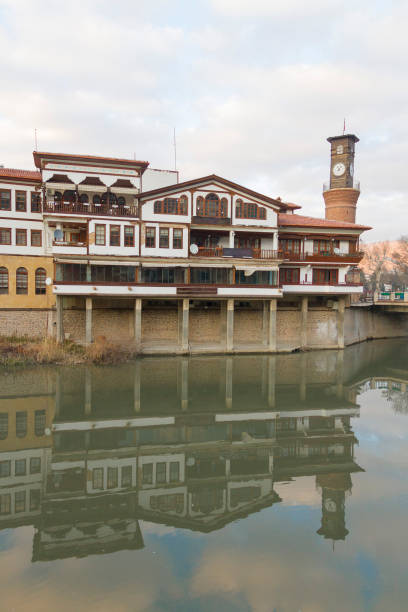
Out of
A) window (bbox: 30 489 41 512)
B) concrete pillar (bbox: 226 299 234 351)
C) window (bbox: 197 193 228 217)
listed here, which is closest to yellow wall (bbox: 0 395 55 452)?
window (bbox: 30 489 41 512)

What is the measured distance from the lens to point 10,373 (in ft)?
85.5

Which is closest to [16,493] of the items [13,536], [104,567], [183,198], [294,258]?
[13,536]

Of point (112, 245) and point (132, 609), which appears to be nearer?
point (132, 609)

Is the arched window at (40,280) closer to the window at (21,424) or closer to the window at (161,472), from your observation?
the window at (21,424)

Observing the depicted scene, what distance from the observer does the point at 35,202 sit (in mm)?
32875

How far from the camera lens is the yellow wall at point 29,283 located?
32.3 meters

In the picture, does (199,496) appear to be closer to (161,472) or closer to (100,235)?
(161,472)

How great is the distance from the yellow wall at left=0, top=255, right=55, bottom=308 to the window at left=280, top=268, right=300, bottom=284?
64.7 ft

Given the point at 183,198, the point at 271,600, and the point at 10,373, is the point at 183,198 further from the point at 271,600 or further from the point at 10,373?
the point at 271,600

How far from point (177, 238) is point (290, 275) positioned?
11.3m

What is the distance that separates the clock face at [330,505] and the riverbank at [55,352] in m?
19.9

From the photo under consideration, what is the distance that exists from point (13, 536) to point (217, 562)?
5.08 metres

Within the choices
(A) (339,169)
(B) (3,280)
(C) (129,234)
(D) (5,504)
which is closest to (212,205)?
(C) (129,234)

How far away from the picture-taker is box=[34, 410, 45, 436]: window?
17.8 metres
